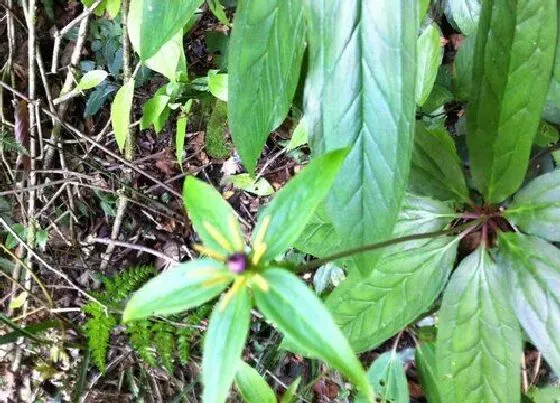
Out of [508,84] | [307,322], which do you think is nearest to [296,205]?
[307,322]

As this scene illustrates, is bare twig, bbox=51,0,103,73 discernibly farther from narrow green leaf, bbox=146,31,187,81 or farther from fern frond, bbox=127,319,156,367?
fern frond, bbox=127,319,156,367

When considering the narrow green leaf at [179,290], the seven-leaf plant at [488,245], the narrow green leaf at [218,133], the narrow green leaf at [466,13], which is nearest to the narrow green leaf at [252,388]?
the seven-leaf plant at [488,245]

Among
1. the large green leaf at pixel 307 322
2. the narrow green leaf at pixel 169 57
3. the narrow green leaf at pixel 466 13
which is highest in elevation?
Result: the narrow green leaf at pixel 466 13

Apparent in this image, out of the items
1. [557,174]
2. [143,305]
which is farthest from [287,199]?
[557,174]

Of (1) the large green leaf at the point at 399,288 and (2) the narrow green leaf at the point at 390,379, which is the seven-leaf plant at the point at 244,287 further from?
(2) the narrow green leaf at the point at 390,379

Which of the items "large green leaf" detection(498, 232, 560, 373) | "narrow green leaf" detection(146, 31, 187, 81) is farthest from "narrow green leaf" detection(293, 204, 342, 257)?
"narrow green leaf" detection(146, 31, 187, 81)

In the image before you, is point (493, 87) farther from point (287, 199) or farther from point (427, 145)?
point (287, 199)

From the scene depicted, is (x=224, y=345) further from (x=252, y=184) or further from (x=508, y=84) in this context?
(x=252, y=184)
